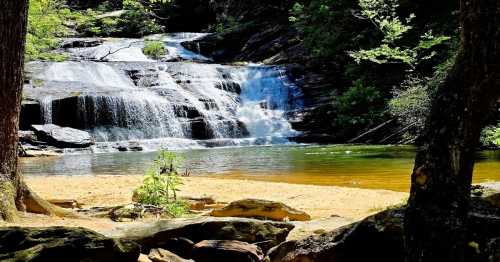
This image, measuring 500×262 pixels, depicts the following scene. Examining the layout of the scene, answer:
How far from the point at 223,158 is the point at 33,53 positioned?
755 centimetres

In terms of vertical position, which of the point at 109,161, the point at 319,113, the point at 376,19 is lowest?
the point at 109,161

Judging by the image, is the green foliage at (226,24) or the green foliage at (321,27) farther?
the green foliage at (226,24)

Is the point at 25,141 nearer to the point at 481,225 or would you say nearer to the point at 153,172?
the point at 153,172

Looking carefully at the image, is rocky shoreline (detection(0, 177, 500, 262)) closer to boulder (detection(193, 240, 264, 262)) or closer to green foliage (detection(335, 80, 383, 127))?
boulder (detection(193, 240, 264, 262))

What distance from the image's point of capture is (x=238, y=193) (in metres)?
10.6

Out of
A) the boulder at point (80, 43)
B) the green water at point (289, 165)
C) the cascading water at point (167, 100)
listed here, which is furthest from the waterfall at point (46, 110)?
the boulder at point (80, 43)

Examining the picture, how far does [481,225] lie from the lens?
10.5ft

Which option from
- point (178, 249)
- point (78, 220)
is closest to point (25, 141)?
point (78, 220)

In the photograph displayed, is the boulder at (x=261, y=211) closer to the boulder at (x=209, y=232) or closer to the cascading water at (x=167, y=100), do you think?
the boulder at (x=209, y=232)

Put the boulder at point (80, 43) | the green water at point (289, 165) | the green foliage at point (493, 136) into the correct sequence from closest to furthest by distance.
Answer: the green foliage at point (493, 136) → the green water at point (289, 165) → the boulder at point (80, 43)

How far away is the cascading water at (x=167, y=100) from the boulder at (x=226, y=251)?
753 inches

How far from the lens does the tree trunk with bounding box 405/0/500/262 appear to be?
2.63 metres

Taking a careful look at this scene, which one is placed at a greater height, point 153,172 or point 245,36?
point 245,36

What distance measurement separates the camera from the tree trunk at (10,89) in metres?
5.85
